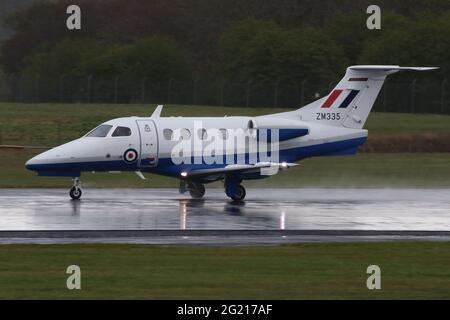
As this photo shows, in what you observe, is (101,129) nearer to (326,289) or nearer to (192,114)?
(326,289)

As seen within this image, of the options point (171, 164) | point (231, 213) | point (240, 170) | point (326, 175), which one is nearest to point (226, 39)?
point (326, 175)

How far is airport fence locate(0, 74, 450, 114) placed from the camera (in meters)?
65.9

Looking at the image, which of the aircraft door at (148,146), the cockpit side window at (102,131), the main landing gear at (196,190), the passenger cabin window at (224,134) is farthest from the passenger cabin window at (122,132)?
the passenger cabin window at (224,134)

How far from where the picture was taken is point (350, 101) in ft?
111

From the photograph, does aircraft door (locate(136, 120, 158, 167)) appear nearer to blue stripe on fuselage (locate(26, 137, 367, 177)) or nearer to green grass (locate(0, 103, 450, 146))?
blue stripe on fuselage (locate(26, 137, 367, 177))

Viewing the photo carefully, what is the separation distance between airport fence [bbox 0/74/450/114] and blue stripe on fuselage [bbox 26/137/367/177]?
31.3m

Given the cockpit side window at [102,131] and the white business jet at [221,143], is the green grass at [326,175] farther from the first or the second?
the cockpit side window at [102,131]

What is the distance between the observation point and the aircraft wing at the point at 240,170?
3080 centimetres

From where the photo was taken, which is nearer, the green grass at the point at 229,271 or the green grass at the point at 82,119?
the green grass at the point at 229,271

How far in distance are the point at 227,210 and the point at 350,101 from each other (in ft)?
20.6

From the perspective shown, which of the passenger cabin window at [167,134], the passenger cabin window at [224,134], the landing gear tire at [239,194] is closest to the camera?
the landing gear tire at [239,194]

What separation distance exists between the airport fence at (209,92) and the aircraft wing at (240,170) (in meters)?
34.3

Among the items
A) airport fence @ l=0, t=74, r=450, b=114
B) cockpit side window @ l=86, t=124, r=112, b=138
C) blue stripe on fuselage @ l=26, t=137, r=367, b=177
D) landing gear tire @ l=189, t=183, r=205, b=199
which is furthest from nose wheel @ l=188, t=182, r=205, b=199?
airport fence @ l=0, t=74, r=450, b=114
